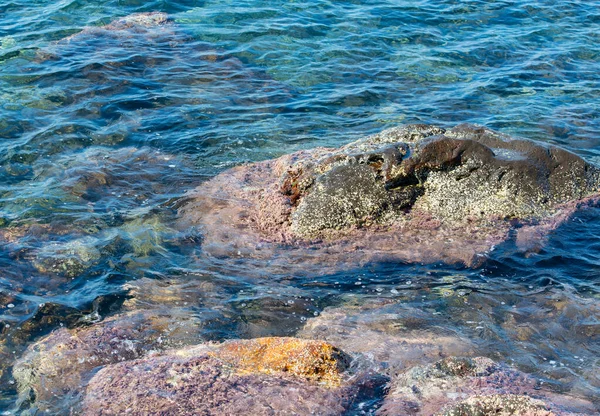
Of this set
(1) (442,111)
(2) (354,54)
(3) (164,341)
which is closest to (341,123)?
(1) (442,111)

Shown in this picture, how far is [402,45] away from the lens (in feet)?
50.3

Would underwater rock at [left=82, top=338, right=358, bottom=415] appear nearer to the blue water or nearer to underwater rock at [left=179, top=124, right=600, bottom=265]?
the blue water

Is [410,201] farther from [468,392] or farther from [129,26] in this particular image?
[129,26]

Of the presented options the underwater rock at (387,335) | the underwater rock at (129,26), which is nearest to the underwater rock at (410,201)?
the underwater rock at (387,335)

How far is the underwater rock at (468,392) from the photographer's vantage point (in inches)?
185

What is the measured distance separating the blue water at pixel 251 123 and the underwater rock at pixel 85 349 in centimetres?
25

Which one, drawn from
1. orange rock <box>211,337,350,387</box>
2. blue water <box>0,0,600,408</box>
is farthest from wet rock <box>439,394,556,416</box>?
blue water <box>0,0,600,408</box>

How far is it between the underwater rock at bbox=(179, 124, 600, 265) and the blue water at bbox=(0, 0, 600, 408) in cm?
32

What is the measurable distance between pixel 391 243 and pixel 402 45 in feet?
28.9

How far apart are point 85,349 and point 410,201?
4519 mm

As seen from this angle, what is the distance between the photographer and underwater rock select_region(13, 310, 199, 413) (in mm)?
5797

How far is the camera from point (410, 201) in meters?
8.30

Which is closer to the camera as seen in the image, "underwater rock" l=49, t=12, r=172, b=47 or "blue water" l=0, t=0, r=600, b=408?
"blue water" l=0, t=0, r=600, b=408

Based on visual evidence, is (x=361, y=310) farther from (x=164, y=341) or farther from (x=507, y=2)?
(x=507, y=2)
